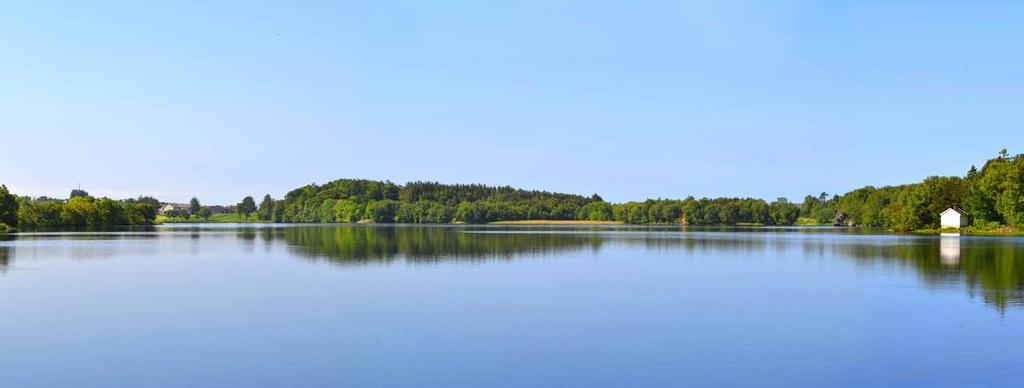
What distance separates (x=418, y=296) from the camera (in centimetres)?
2266

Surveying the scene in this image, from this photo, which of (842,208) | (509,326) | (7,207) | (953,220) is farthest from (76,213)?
(842,208)

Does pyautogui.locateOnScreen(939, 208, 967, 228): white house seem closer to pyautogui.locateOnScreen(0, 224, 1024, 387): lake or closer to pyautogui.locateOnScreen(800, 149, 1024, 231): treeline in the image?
pyautogui.locateOnScreen(800, 149, 1024, 231): treeline

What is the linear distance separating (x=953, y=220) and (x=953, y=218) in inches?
8.6

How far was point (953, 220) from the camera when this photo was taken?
8712 centimetres

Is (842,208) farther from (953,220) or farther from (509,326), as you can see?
(509,326)

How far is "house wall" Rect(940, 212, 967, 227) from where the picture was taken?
3403 inches

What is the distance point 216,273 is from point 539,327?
59.2ft

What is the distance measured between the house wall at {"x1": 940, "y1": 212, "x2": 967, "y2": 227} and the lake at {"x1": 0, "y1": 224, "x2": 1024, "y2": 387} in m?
59.3

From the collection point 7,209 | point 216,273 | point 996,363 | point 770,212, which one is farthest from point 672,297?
point 770,212

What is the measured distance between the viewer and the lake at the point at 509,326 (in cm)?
1262

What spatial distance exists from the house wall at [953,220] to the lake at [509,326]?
59.3 m

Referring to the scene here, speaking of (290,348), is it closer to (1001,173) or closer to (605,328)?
(605,328)

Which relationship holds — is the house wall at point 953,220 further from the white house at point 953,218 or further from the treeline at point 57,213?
the treeline at point 57,213

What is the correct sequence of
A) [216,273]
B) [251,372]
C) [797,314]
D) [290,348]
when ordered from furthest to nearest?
[216,273] → [797,314] → [290,348] → [251,372]
